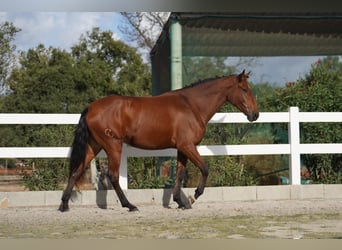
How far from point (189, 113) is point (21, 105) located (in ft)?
43.9

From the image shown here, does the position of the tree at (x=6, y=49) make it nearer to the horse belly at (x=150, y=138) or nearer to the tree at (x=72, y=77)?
the tree at (x=72, y=77)

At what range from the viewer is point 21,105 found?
19.2 metres

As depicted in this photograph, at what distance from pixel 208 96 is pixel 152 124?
84 centimetres

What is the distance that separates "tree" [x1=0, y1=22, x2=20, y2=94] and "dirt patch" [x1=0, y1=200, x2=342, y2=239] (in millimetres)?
13201

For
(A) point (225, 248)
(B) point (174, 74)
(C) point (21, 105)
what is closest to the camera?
(A) point (225, 248)

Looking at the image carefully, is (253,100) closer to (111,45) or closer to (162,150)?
(162,150)

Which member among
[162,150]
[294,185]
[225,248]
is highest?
[162,150]

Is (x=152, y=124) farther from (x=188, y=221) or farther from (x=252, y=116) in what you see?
(x=188, y=221)

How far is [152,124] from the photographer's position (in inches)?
269

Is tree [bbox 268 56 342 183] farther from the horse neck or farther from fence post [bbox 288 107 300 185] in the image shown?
the horse neck

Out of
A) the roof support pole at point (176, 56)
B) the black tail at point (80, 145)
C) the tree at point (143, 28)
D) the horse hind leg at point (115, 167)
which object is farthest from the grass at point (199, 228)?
the tree at point (143, 28)

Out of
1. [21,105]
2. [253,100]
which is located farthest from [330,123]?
[21,105]

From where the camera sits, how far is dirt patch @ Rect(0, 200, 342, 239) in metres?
5.11

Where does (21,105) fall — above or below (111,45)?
below
